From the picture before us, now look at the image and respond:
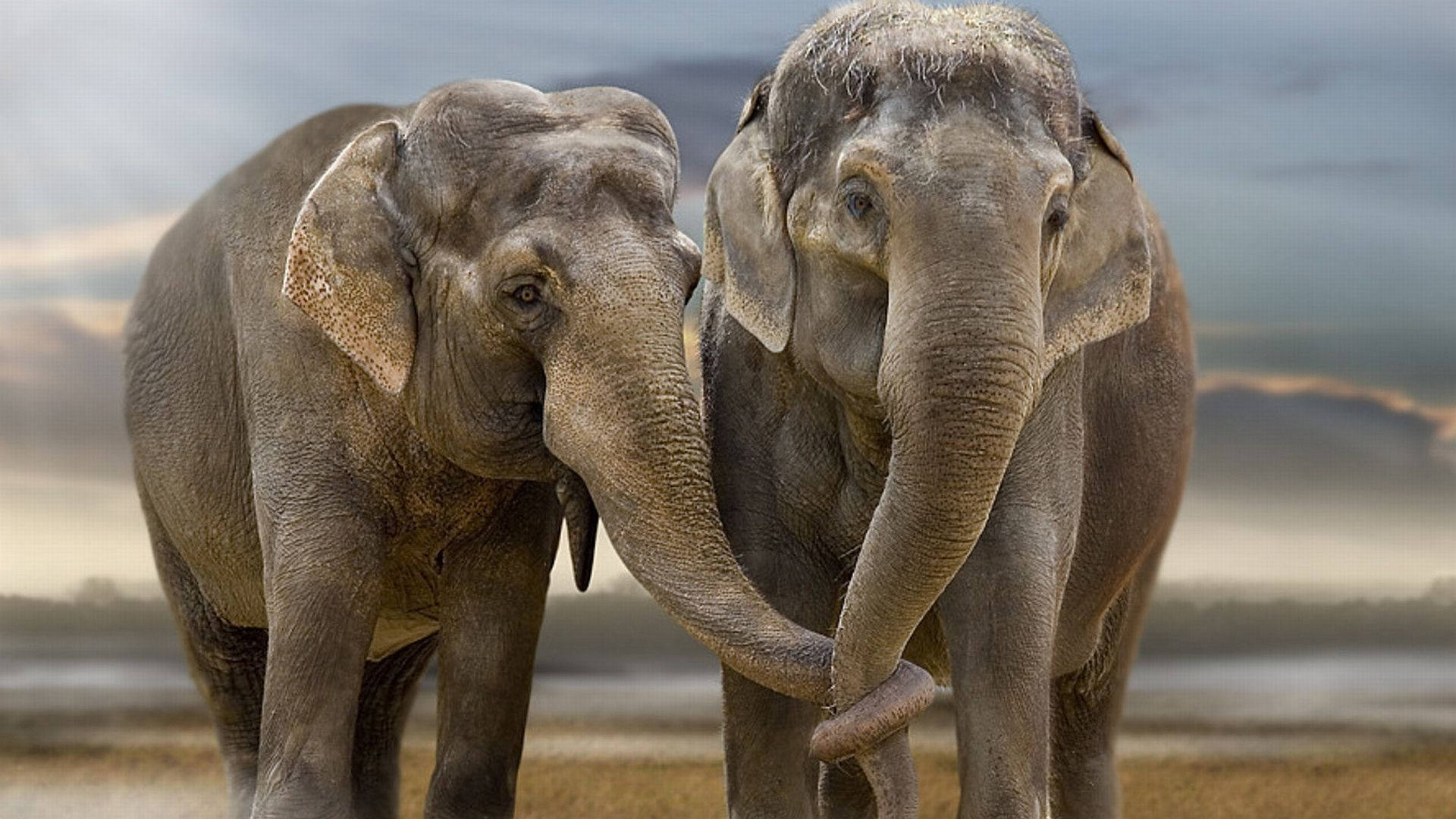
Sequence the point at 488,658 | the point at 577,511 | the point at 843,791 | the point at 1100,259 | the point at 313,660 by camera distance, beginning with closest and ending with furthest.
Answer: the point at 1100,259 → the point at 577,511 → the point at 313,660 → the point at 488,658 → the point at 843,791

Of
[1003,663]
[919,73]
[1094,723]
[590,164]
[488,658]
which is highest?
[919,73]

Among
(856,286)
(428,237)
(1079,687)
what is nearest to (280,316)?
(428,237)

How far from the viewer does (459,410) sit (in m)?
4.31

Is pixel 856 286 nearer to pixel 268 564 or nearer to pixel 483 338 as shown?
pixel 483 338

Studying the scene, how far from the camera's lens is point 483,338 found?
424 centimetres

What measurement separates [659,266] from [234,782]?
2.28 metres

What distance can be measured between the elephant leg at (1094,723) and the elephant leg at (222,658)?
2152mm

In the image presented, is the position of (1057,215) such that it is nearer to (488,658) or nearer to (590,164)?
(590,164)

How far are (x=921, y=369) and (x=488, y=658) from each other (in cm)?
166

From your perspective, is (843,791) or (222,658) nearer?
(843,791)

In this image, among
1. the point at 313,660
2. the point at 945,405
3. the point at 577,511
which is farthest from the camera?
the point at 313,660

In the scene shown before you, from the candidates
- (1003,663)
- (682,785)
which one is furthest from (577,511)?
(682,785)

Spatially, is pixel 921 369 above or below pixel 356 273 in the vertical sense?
above

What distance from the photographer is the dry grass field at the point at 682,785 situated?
9.07 metres
